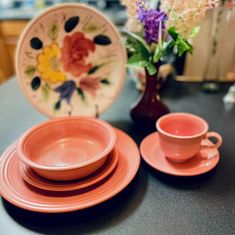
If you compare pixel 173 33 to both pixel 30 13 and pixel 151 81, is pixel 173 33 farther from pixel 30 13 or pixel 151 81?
pixel 30 13

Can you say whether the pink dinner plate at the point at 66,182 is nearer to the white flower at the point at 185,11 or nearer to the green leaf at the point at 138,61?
the green leaf at the point at 138,61

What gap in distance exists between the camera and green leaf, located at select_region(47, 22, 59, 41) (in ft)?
2.36

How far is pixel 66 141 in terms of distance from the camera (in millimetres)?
665

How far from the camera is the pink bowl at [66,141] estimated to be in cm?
59

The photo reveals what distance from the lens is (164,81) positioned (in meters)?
1.02

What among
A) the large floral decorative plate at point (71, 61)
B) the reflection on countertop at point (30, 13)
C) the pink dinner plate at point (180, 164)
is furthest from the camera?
the reflection on countertop at point (30, 13)

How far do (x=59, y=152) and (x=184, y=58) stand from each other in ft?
2.28

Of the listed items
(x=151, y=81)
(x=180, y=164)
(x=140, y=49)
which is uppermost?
(x=140, y=49)

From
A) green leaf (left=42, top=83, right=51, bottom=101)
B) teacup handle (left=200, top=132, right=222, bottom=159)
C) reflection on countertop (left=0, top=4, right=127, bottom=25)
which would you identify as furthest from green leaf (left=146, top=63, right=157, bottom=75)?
reflection on countertop (left=0, top=4, right=127, bottom=25)

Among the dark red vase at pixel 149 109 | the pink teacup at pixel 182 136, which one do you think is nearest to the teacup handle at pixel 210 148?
the pink teacup at pixel 182 136

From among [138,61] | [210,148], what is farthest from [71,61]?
[210,148]

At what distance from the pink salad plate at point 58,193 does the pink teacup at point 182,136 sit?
0.27 ft

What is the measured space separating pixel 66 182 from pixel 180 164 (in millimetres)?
276

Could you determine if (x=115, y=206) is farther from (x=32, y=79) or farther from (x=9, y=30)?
(x=9, y=30)
